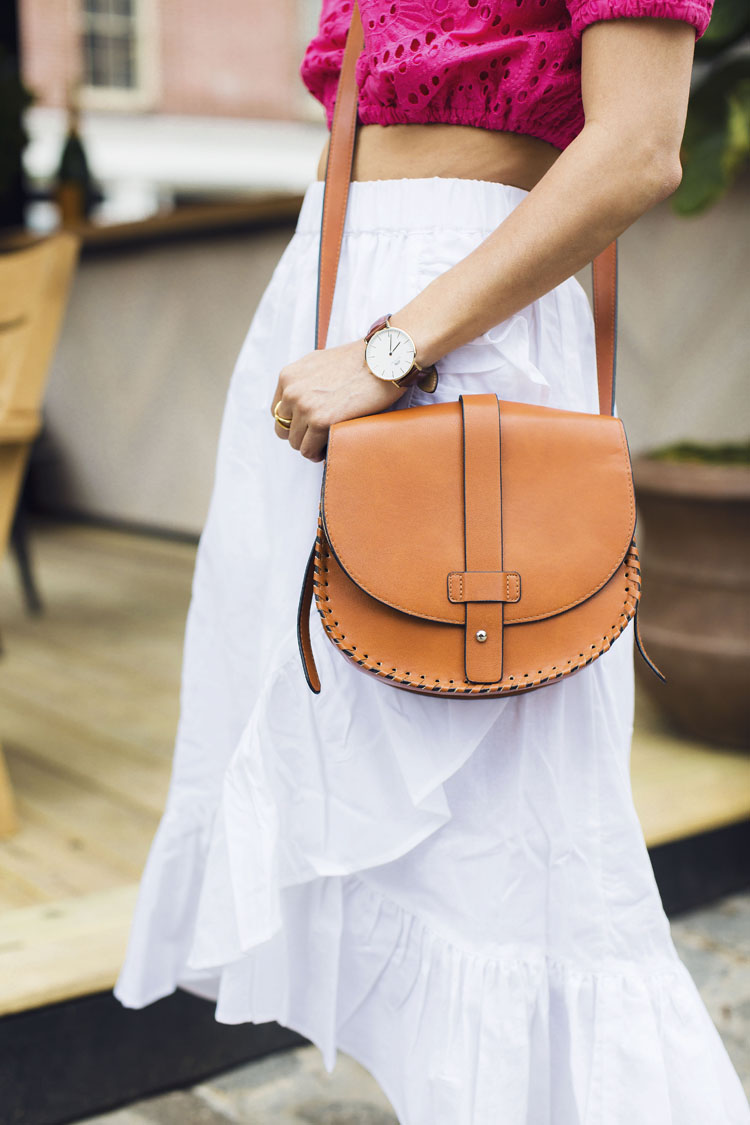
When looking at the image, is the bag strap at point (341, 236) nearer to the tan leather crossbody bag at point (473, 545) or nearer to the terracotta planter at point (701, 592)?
the tan leather crossbody bag at point (473, 545)

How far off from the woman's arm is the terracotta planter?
1.20m

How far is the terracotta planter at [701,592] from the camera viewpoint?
→ 1886 mm

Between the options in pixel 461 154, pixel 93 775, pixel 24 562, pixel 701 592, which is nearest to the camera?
pixel 461 154

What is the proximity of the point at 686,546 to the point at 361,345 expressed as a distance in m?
1.31

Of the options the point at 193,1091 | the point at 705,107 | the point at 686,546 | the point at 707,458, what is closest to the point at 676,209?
the point at 705,107

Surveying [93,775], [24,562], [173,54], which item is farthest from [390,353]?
[173,54]

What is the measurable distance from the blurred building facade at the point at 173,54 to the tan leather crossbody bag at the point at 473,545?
396 inches

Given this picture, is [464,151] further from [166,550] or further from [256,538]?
[166,550]

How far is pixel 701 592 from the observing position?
1.95 metres

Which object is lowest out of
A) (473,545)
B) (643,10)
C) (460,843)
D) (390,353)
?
(460,843)

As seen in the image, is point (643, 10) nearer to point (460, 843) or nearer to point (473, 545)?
point (473, 545)

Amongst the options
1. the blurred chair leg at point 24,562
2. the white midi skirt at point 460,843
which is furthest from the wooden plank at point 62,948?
the blurred chair leg at point 24,562

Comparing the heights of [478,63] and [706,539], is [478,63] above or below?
above

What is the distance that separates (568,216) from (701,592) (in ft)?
4.37
